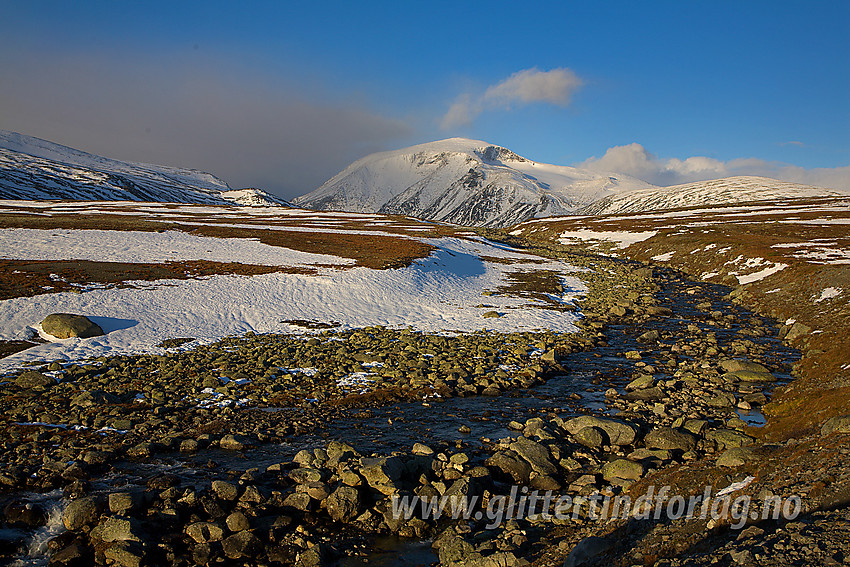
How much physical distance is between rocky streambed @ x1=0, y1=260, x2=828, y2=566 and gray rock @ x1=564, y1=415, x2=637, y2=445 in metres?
0.06

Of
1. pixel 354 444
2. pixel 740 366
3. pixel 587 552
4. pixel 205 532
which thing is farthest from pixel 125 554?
pixel 740 366

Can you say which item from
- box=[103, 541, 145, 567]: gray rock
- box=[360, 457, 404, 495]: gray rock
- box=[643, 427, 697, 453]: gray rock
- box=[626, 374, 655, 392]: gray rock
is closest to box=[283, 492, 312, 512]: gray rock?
box=[360, 457, 404, 495]: gray rock

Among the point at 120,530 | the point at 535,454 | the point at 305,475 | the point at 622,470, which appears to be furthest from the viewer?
the point at 535,454

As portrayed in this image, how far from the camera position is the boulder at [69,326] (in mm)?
22031

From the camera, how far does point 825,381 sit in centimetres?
1797

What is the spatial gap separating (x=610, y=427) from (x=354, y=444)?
27.9ft

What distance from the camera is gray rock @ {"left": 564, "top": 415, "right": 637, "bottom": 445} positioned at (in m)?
14.8

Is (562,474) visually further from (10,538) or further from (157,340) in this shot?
(157,340)

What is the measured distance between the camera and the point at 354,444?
1461 centimetres

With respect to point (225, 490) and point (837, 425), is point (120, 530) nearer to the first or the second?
point (225, 490)

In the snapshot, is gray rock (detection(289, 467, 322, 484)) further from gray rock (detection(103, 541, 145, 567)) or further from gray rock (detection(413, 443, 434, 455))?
gray rock (detection(103, 541, 145, 567))

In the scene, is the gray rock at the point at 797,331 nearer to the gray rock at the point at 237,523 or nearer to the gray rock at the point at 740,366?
the gray rock at the point at 740,366

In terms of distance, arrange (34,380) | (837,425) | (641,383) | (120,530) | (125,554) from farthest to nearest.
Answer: (641,383) < (34,380) < (837,425) < (120,530) < (125,554)

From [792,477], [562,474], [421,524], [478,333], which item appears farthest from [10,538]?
[478,333]
